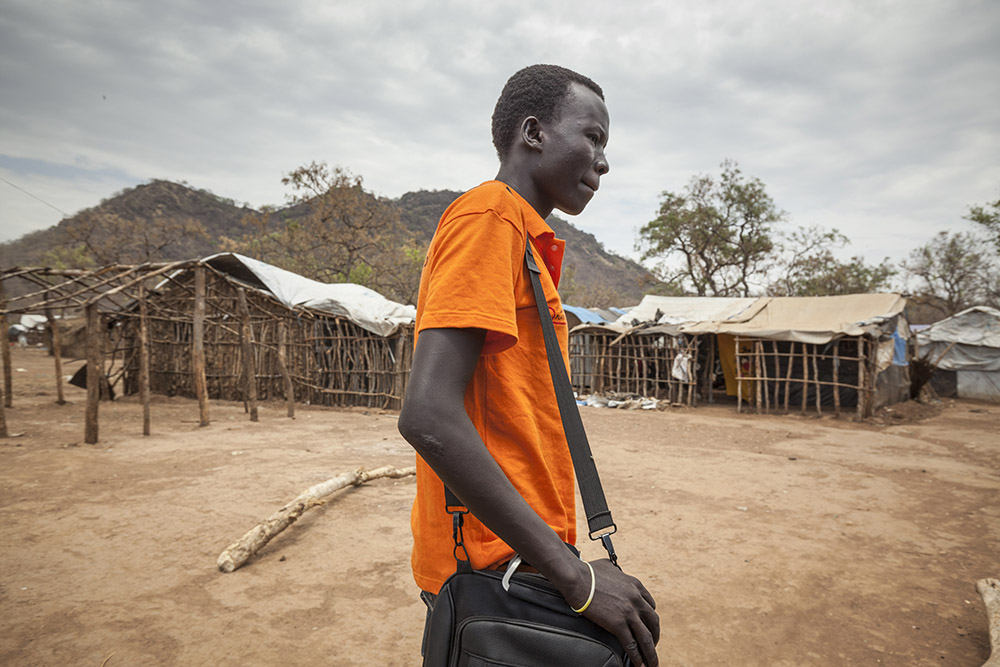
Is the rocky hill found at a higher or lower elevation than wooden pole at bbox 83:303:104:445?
higher

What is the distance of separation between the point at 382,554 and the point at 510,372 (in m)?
3.63

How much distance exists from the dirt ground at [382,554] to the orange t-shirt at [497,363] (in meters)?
2.24

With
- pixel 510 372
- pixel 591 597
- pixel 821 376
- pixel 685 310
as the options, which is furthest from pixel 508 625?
pixel 685 310

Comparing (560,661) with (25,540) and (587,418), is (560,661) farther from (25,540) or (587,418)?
(587,418)

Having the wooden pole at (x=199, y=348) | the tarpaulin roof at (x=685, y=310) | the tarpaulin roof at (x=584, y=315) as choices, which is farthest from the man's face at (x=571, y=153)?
the tarpaulin roof at (x=584, y=315)

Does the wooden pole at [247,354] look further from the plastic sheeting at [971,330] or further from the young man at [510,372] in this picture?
the plastic sheeting at [971,330]

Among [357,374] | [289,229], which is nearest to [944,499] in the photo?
[357,374]

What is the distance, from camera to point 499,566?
1014mm

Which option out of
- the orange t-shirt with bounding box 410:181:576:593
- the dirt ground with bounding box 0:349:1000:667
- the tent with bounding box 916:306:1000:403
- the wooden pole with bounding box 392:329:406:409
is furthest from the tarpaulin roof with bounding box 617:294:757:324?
the orange t-shirt with bounding box 410:181:576:593

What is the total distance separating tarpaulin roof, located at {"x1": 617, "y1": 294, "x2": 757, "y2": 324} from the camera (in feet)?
56.1

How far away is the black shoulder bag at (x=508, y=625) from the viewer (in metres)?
0.89

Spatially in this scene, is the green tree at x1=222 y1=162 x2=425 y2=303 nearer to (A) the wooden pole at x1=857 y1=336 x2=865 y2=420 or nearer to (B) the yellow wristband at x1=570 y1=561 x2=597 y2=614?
(A) the wooden pole at x1=857 y1=336 x2=865 y2=420

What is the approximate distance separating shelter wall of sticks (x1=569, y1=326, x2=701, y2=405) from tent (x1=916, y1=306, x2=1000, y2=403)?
7.53 metres

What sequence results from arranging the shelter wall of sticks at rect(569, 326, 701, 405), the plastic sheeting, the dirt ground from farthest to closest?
the plastic sheeting < the shelter wall of sticks at rect(569, 326, 701, 405) < the dirt ground
